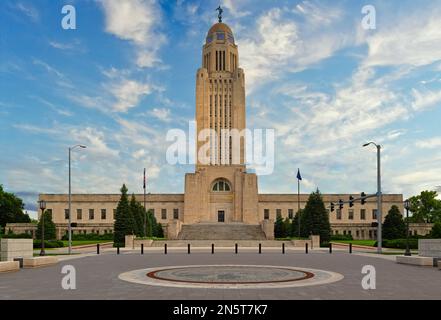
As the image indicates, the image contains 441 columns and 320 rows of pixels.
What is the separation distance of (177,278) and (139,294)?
3.57 metres

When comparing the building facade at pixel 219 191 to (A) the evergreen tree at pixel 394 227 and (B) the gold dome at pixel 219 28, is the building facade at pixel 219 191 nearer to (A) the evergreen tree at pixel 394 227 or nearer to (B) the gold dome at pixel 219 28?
(B) the gold dome at pixel 219 28

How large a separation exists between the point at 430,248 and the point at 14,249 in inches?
835

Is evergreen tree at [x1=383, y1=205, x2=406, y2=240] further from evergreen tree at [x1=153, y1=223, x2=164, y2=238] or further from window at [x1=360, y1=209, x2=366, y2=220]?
evergreen tree at [x1=153, y1=223, x2=164, y2=238]

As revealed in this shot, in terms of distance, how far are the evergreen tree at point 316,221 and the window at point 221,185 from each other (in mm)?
26772

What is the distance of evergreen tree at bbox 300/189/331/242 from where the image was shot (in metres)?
53.8

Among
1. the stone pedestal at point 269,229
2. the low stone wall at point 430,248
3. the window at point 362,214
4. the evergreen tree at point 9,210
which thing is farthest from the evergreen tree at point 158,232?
the low stone wall at point 430,248

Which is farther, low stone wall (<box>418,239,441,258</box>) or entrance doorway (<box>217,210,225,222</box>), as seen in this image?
entrance doorway (<box>217,210,225,222</box>)

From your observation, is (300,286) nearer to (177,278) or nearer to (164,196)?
(177,278)

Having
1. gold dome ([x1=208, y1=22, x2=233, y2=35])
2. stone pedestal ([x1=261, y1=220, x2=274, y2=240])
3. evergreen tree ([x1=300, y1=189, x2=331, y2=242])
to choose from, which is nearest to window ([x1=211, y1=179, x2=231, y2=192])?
stone pedestal ([x1=261, y1=220, x2=274, y2=240])

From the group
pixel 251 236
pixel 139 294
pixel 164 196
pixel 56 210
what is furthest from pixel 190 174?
pixel 139 294

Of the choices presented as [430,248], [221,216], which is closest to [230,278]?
[430,248]

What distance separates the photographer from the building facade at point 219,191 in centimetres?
7925

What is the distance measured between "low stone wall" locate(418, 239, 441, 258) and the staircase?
36989 millimetres

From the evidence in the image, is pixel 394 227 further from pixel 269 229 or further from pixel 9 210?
pixel 9 210
